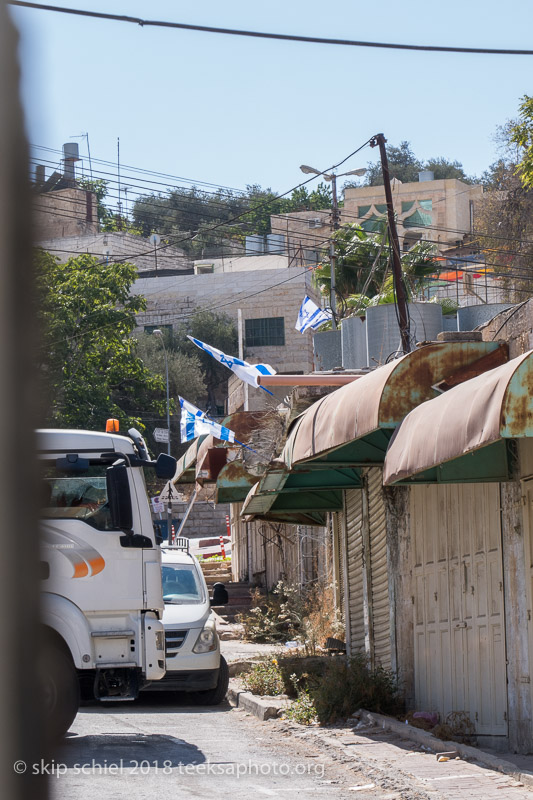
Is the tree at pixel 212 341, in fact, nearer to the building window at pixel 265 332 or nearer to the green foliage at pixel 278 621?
the building window at pixel 265 332

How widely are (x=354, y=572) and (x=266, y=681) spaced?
8.05ft

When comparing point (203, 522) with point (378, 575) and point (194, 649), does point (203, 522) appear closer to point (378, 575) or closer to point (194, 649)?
point (378, 575)

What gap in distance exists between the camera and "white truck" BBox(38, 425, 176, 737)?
29.9 ft

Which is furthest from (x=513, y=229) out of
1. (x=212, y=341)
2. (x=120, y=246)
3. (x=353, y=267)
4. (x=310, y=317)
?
(x=120, y=246)

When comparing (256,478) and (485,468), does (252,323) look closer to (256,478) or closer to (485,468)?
(256,478)

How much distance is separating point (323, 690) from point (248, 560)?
58.3 ft

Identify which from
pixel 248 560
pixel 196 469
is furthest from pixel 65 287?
pixel 196 469

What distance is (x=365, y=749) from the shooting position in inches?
352

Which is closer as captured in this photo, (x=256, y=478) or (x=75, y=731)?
(x=75, y=731)

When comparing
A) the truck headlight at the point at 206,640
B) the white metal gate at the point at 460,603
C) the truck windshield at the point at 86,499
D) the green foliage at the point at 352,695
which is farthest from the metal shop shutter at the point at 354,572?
the truck windshield at the point at 86,499

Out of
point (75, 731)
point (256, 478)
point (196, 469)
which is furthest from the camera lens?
point (196, 469)

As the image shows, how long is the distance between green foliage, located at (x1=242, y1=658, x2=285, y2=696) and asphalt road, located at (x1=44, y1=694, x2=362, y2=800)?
1.43m

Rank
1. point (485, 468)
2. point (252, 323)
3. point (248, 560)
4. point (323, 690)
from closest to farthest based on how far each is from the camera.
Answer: point (485, 468), point (323, 690), point (248, 560), point (252, 323)

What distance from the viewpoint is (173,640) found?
12.9 m
